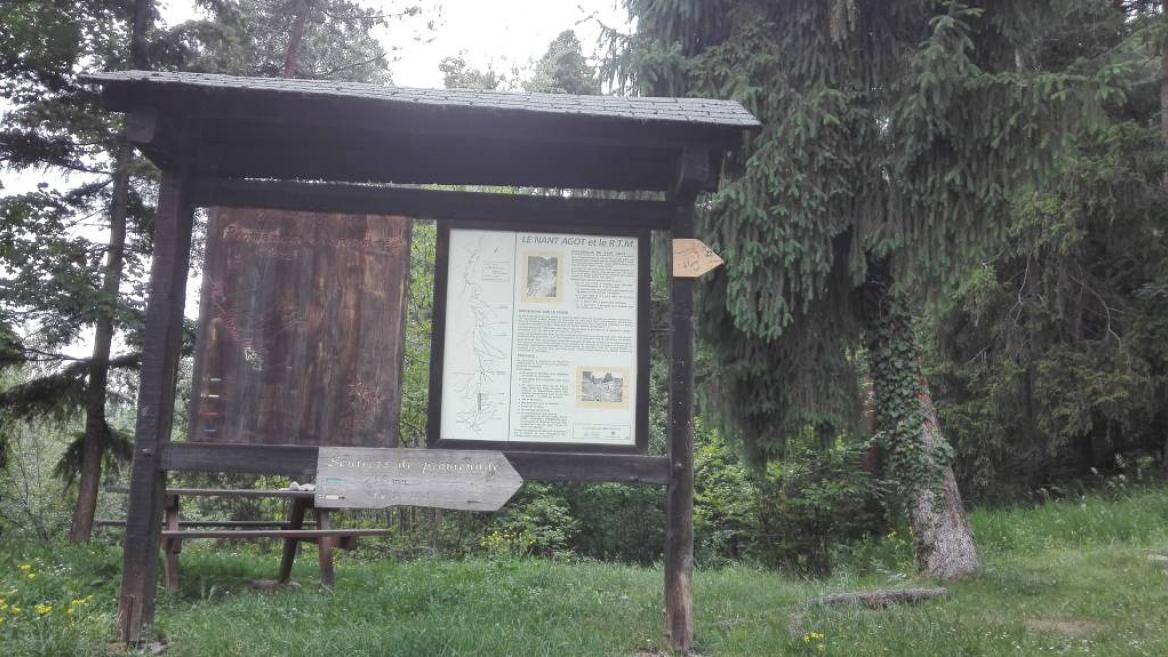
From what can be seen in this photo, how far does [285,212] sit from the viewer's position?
554 cm

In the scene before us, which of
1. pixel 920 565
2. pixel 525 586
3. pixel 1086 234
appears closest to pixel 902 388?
pixel 920 565

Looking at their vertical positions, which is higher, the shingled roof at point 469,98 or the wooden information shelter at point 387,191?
the shingled roof at point 469,98

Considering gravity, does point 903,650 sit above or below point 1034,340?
below

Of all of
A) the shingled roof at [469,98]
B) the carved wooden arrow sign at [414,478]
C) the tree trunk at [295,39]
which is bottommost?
the carved wooden arrow sign at [414,478]

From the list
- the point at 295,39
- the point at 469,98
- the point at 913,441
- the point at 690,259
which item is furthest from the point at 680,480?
the point at 295,39

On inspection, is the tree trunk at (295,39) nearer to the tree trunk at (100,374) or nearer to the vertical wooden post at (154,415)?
the tree trunk at (100,374)

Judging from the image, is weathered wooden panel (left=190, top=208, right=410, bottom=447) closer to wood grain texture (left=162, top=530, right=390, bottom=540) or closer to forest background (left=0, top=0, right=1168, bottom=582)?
wood grain texture (left=162, top=530, right=390, bottom=540)

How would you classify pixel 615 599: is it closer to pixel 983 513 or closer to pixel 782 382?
pixel 782 382

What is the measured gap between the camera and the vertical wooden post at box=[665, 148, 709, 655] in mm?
5457

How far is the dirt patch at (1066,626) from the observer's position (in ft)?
20.0

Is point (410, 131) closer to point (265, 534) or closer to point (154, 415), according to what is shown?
point (154, 415)

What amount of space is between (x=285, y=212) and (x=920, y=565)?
745 cm

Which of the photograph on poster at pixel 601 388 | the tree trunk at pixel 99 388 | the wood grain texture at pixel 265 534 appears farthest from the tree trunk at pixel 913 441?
the tree trunk at pixel 99 388

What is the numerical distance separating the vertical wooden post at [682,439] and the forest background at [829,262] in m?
2.67
